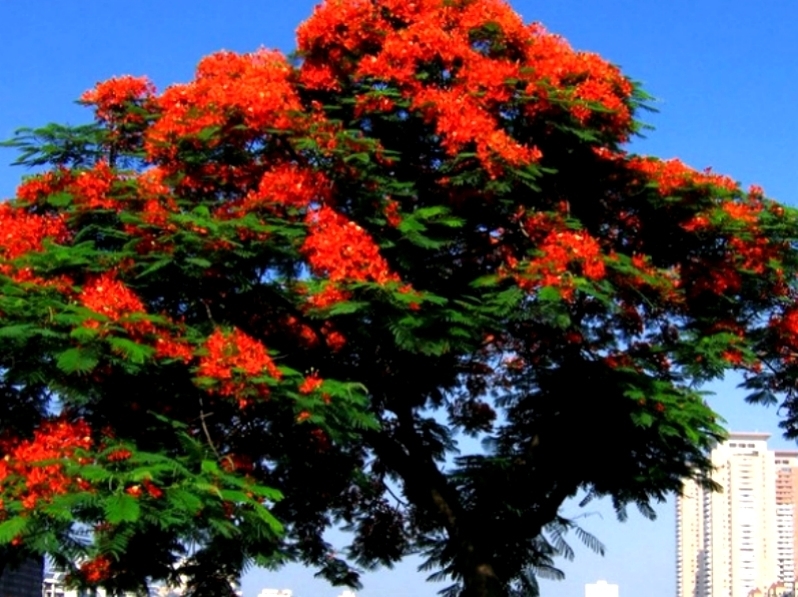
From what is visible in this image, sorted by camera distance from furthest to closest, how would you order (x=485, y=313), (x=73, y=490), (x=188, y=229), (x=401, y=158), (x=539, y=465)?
(x=539, y=465) < (x=401, y=158) < (x=485, y=313) < (x=188, y=229) < (x=73, y=490)

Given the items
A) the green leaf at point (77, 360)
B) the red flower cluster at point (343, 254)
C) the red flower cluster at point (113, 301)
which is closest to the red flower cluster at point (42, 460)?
the green leaf at point (77, 360)

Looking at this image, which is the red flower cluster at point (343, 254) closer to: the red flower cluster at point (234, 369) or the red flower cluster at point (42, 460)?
the red flower cluster at point (234, 369)

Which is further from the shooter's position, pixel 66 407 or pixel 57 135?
pixel 57 135

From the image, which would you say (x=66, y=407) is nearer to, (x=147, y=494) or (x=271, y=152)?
(x=147, y=494)

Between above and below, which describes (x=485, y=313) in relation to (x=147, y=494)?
above

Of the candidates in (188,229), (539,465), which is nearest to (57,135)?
(188,229)

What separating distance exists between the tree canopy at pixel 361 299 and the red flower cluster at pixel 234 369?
0.09ft

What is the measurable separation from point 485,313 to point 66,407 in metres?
3.56

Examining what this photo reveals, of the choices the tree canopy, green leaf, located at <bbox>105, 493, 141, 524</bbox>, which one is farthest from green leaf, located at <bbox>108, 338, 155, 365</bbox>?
green leaf, located at <bbox>105, 493, 141, 524</bbox>

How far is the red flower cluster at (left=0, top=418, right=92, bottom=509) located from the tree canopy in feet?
0.10

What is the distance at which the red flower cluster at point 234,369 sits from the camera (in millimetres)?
10031

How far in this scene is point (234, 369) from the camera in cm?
1002

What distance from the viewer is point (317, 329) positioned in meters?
11.5

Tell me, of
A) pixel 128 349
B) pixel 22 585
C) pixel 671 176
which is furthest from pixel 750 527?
pixel 128 349
